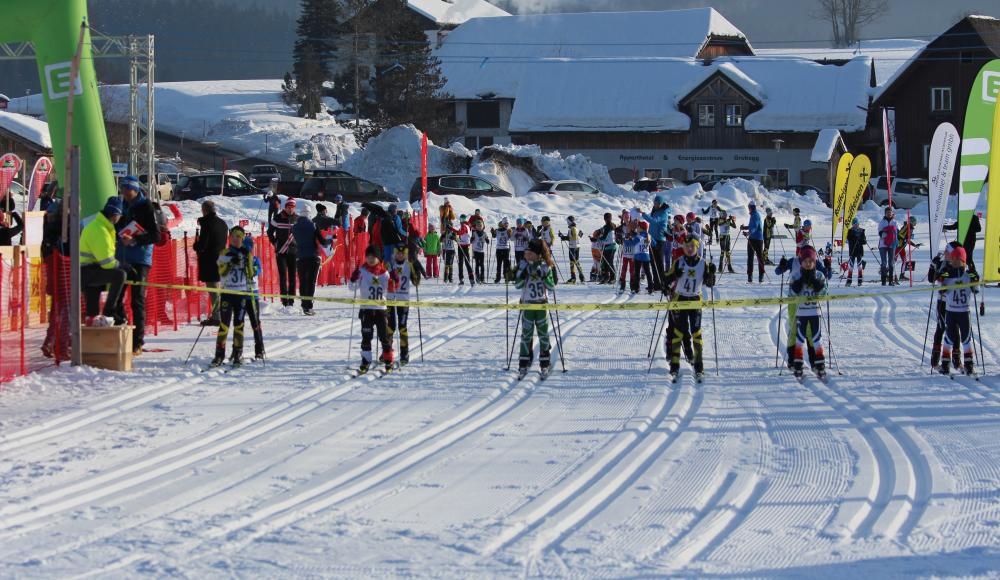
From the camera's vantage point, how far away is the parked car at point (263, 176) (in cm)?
5212

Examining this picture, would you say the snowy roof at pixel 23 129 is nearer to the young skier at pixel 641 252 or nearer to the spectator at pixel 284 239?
the spectator at pixel 284 239

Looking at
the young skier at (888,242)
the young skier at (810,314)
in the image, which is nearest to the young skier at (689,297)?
the young skier at (810,314)

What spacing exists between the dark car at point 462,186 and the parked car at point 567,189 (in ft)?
7.39

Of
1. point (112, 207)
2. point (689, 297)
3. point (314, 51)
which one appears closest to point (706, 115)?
point (314, 51)

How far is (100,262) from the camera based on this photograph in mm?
12383

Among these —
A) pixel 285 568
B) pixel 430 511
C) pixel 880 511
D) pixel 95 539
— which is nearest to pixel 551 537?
pixel 430 511

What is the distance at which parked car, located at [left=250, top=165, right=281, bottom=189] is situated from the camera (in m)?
52.1

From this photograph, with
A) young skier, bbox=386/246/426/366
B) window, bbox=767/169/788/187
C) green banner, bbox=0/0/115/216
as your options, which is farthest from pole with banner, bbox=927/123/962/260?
window, bbox=767/169/788/187

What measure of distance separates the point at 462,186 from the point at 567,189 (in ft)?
15.7

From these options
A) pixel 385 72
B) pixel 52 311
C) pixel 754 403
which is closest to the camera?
pixel 754 403

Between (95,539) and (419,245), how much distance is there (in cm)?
1664

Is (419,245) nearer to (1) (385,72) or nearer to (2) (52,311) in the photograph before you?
(2) (52,311)

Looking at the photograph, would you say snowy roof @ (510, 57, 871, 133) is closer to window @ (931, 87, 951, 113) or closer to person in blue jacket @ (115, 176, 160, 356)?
window @ (931, 87, 951, 113)

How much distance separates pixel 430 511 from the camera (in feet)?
24.7
